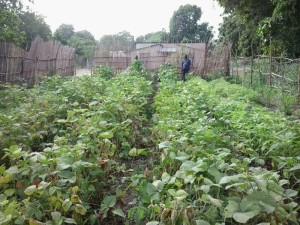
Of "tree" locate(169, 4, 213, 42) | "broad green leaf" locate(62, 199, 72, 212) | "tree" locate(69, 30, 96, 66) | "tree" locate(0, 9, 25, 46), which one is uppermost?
"tree" locate(169, 4, 213, 42)

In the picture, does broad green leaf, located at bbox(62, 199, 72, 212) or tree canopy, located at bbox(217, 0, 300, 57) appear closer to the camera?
broad green leaf, located at bbox(62, 199, 72, 212)

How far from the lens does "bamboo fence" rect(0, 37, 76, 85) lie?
9562 mm

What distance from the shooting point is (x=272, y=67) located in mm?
11688

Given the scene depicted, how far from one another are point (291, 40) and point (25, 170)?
49.5ft

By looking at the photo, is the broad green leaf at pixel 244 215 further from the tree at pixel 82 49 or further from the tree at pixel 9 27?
the tree at pixel 82 49

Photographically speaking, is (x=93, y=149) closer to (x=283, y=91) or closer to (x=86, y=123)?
(x=86, y=123)

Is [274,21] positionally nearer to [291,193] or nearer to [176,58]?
[176,58]

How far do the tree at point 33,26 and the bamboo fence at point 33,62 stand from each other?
14.8 m

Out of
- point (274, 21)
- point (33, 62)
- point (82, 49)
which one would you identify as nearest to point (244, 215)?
point (33, 62)

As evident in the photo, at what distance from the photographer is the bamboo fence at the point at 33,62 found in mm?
9562

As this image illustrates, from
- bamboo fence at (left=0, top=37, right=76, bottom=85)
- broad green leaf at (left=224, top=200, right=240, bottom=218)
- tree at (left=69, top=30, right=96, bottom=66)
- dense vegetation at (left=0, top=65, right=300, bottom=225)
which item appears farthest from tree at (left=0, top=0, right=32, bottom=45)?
broad green leaf at (left=224, top=200, right=240, bottom=218)

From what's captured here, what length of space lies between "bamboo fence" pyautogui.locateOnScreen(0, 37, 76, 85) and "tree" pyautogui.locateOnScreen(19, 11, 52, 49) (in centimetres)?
1482

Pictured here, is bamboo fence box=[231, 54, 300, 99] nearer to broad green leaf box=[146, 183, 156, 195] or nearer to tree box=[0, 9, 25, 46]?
broad green leaf box=[146, 183, 156, 195]

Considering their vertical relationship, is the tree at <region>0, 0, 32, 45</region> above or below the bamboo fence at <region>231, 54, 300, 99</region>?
above
